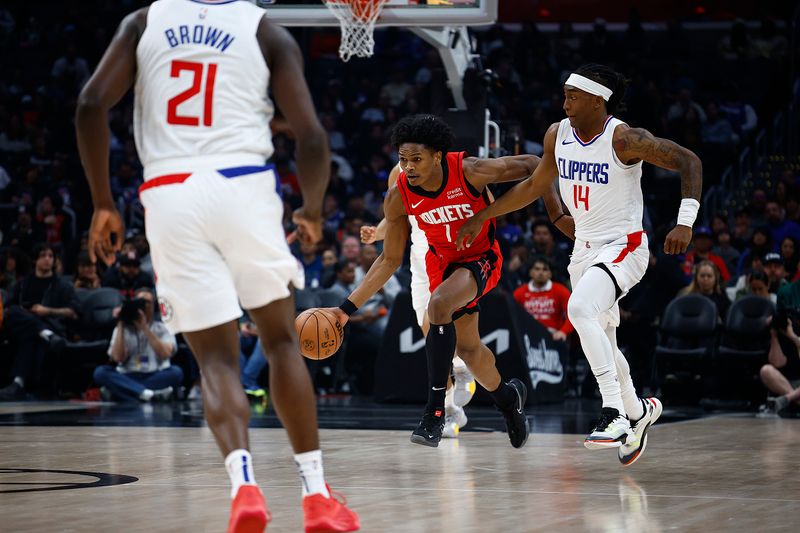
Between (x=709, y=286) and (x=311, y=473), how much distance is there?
30.2 ft

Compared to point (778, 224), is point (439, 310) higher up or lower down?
lower down

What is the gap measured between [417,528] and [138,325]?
8596mm

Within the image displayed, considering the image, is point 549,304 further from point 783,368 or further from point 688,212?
point 688,212

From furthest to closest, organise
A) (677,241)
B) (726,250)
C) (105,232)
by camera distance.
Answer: (726,250), (677,241), (105,232)

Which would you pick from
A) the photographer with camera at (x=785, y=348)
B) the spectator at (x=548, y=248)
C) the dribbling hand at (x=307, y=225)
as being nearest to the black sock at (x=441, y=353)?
the dribbling hand at (x=307, y=225)

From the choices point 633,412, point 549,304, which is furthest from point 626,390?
point 549,304

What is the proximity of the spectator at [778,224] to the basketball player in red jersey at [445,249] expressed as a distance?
766 centimetres

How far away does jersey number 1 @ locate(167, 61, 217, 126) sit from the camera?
4250mm

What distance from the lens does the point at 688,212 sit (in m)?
6.58

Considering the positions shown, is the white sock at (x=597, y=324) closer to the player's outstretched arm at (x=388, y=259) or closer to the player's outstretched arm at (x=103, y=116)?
the player's outstretched arm at (x=388, y=259)

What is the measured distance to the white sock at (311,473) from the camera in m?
4.20

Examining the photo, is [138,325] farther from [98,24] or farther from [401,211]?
[98,24]

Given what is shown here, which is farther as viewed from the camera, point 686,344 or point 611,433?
point 686,344

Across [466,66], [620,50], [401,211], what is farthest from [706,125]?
[401,211]
